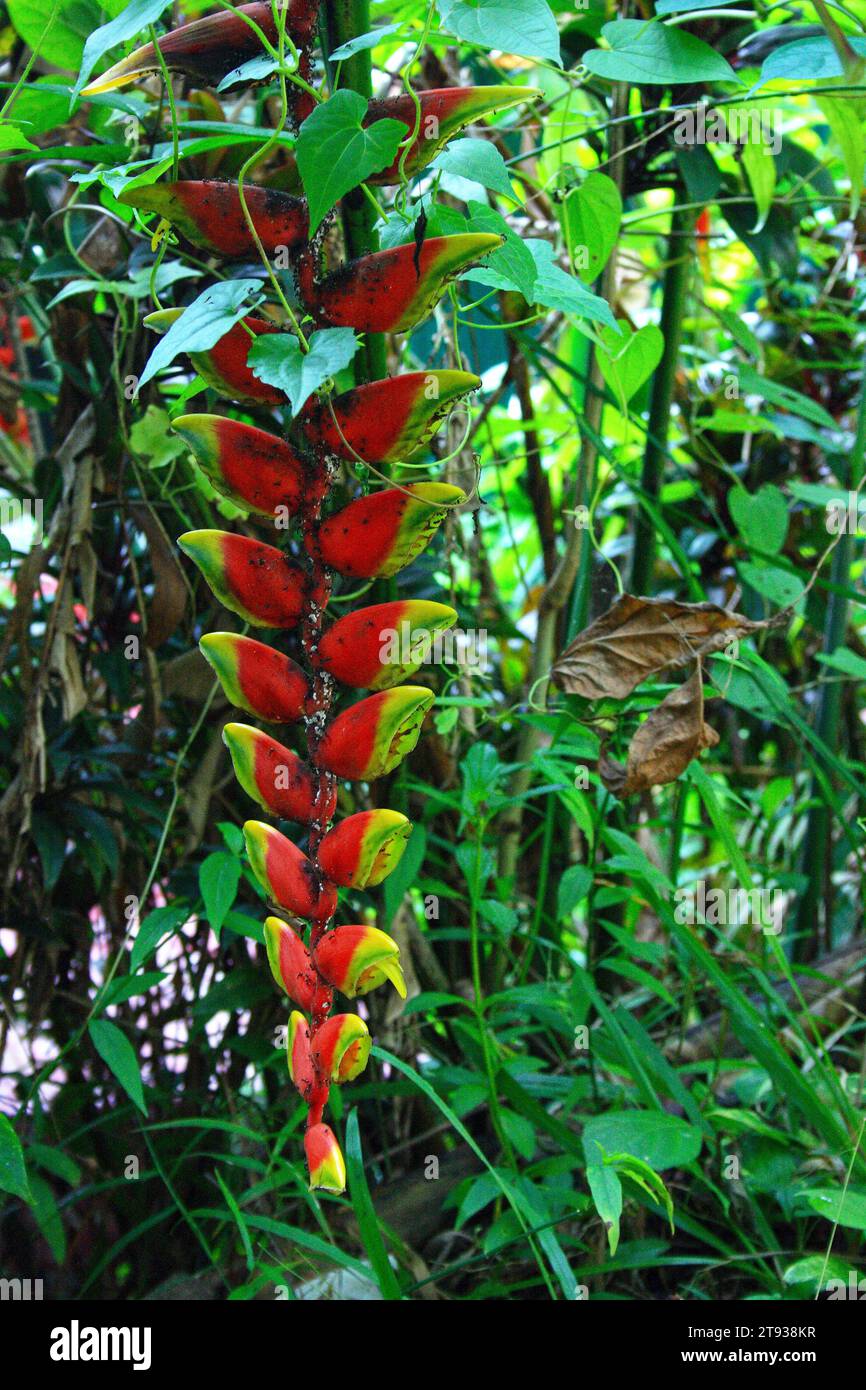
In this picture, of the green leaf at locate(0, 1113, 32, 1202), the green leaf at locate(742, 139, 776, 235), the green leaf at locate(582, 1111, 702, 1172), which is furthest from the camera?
the green leaf at locate(742, 139, 776, 235)

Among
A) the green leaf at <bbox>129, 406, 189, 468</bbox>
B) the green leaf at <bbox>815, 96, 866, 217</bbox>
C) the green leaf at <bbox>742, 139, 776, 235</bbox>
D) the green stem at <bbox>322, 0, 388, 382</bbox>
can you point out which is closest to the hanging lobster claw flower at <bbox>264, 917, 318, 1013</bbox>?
the green stem at <bbox>322, 0, 388, 382</bbox>

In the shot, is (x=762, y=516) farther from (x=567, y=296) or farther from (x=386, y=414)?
(x=386, y=414)

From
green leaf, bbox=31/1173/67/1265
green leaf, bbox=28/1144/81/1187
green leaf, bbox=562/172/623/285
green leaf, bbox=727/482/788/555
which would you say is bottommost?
green leaf, bbox=31/1173/67/1265

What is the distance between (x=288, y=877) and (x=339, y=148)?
301 mm

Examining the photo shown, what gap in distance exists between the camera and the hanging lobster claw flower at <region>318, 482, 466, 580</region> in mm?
491

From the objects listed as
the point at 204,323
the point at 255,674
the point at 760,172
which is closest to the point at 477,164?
the point at 204,323

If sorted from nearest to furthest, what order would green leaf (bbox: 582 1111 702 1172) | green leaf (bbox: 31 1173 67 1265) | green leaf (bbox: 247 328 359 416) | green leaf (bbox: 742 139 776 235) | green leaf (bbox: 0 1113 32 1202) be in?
1. green leaf (bbox: 247 328 359 416)
2. green leaf (bbox: 0 1113 32 1202)
3. green leaf (bbox: 582 1111 702 1172)
4. green leaf (bbox: 31 1173 67 1265)
5. green leaf (bbox: 742 139 776 235)

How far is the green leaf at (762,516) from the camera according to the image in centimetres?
96

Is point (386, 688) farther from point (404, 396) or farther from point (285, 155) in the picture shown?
point (285, 155)

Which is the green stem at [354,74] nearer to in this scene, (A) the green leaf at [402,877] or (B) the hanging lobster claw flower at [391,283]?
(B) the hanging lobster claw flower at [391,283]

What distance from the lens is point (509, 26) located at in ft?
1.68

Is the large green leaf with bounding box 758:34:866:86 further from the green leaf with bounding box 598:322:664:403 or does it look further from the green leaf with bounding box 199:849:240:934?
the green leaf with bounding box 199:849:240:934

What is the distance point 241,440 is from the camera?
49 cm

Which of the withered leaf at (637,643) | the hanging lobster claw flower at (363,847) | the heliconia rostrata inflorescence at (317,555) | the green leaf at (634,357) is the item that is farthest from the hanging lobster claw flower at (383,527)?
the green leaf at (634,357)
